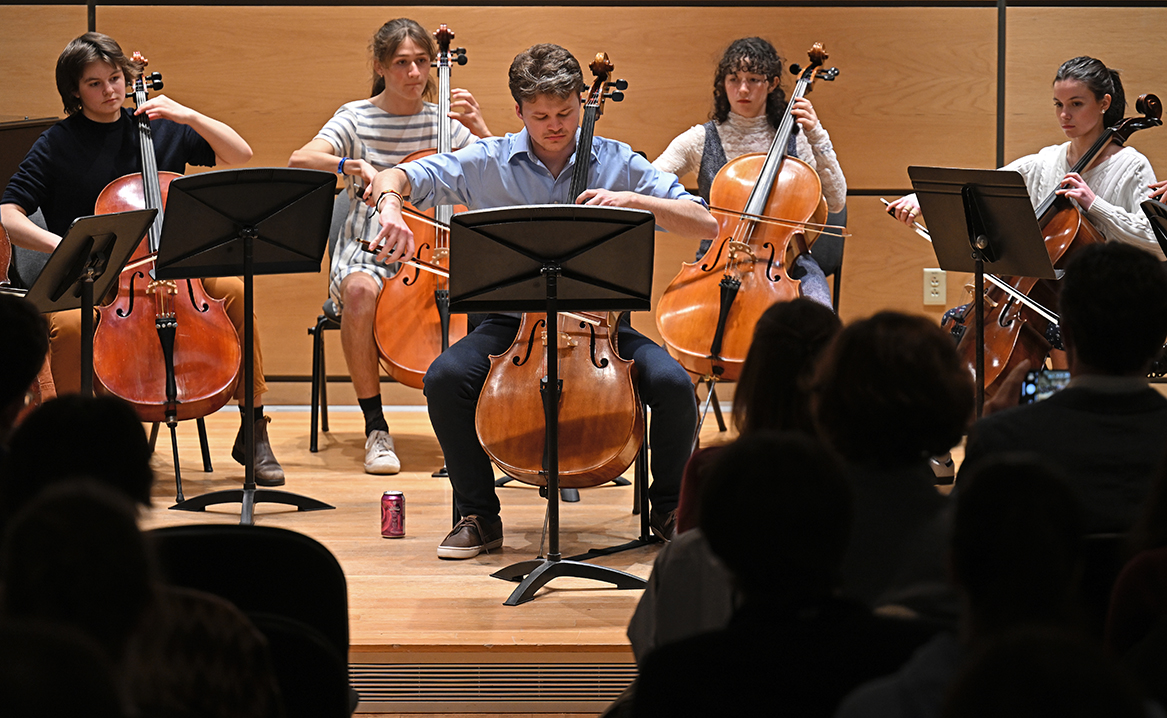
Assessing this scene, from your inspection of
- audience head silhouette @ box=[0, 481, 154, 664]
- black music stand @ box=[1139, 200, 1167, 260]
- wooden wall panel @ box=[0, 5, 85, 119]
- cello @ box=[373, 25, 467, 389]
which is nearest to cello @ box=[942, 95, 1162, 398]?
black music stand @ box=[1139, 200, 1167, 260]

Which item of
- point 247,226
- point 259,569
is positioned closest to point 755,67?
point 247,226

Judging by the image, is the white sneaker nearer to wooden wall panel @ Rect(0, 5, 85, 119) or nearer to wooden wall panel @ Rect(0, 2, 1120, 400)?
wooden wall panel @ Rect(0, 2, 1120, 400)

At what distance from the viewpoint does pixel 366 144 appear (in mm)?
3639

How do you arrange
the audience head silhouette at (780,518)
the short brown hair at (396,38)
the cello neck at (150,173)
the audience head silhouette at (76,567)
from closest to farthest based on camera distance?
1. the audience head silhouette at (76,567)
2. the audience head silhouette at (780,518)
3. the cello neck at (150,173)
4. the short brown hair at (396,38)

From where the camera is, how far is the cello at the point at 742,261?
3059 millimetres

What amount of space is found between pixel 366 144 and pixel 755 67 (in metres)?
1.26

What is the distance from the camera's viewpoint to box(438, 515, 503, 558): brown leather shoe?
2.62 meters

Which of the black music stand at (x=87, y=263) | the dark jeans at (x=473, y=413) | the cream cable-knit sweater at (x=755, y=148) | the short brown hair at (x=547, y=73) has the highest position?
the short brown hair at (x=547, y=73)

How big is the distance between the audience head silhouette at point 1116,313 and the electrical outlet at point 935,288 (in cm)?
300

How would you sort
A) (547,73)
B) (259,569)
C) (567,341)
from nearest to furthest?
(259,569) → (567,341) → (547,73)

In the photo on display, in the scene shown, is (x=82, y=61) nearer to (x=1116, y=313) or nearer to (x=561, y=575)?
(x=561, y=575)

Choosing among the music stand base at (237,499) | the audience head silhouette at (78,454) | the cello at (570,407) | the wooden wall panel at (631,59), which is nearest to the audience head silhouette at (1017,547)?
the audience head silhouette at (78,454)

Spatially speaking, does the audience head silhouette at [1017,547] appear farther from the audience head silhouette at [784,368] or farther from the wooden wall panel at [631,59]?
the wooden wall panel at [631,59]

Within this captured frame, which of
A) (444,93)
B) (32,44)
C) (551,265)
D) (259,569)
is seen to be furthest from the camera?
(32,44)
